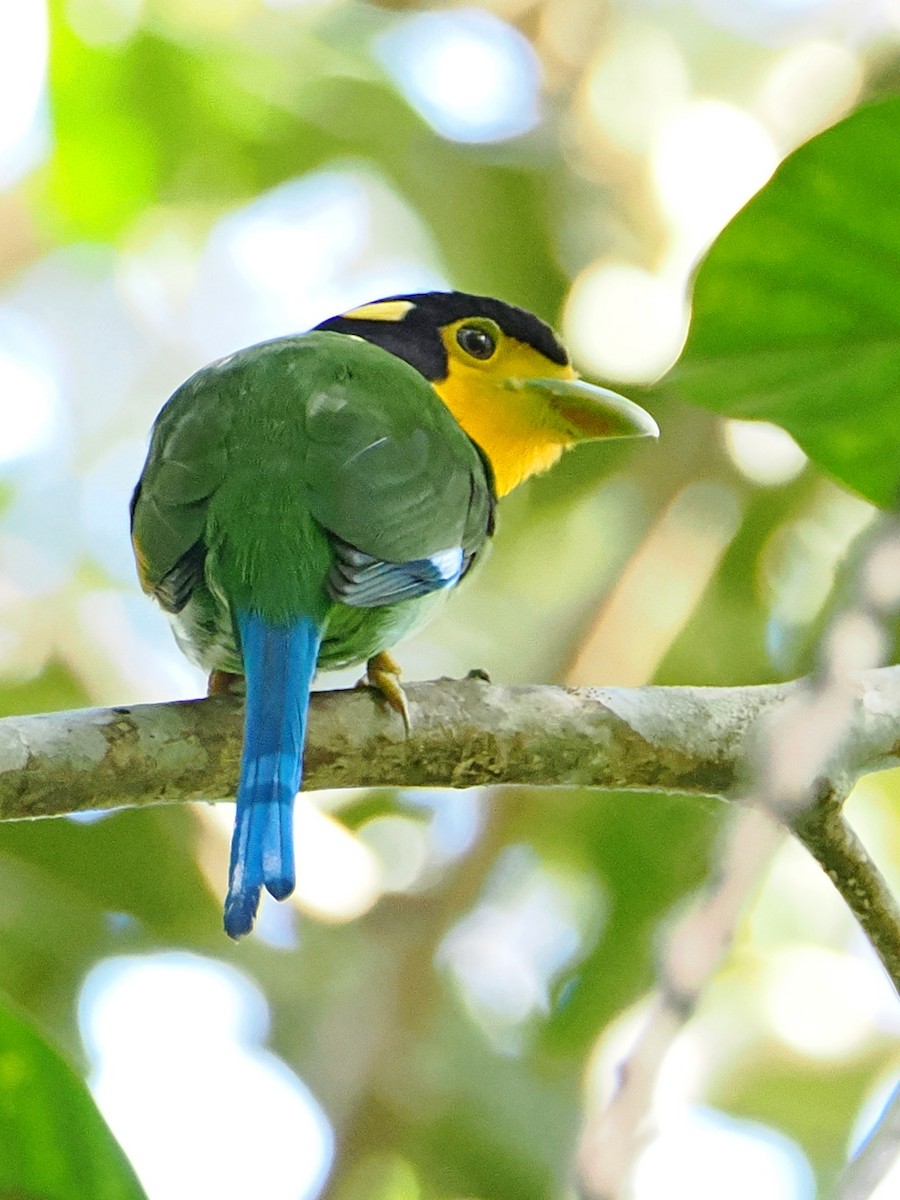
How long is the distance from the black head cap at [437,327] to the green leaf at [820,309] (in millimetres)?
1626

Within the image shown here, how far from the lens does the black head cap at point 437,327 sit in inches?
145

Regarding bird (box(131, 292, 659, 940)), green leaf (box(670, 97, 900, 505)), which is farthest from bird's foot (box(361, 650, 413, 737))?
green leaf (box(670, 97, 900, 505))

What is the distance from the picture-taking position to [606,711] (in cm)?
249

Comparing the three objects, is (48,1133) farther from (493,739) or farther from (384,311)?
(384,311)

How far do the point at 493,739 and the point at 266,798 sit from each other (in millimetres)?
365

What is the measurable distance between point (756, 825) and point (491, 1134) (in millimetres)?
3032

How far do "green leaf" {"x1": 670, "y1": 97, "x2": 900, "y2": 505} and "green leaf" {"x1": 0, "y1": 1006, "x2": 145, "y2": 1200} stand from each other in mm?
1036

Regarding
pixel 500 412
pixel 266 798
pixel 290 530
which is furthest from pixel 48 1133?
pixel 500 412

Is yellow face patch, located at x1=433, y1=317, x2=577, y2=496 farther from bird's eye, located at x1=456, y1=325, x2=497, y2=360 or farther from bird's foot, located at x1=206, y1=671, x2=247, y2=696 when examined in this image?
bird's foot, located at x1=206, y1=671, x2=247, y2=696

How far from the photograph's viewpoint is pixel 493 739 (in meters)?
2.42

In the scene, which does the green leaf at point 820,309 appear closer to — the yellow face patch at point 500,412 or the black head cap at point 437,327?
the yellow face patch at point 500,412

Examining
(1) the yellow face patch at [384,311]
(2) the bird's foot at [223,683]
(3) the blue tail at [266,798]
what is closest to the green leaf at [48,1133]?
(3) the blue tail at [266,798]

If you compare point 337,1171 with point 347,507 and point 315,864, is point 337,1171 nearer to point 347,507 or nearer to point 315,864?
point 315,864

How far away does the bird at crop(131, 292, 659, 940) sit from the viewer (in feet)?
7.45
